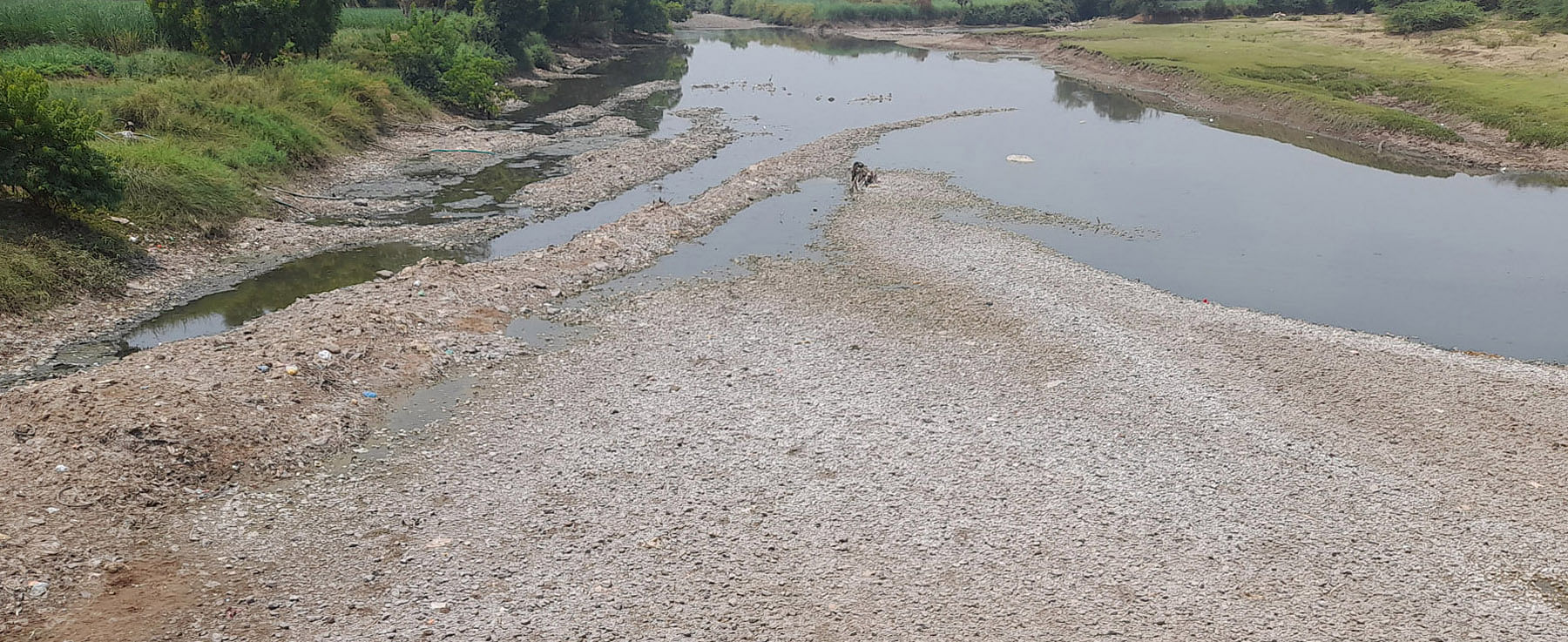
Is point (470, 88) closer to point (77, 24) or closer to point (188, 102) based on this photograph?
point (77, 24)

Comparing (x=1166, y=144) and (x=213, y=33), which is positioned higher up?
(x=213, y=33)

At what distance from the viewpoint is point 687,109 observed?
48000 millimetres

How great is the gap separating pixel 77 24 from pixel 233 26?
5.09 m

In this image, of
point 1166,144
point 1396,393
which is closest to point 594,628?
point 1396,393

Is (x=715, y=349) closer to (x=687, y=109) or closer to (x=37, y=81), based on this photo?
(x=37, y=81)

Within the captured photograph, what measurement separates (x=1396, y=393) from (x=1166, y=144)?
1113 inches

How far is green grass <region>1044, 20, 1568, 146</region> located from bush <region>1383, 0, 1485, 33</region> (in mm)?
4939

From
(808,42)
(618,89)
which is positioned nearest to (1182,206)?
(618,89)

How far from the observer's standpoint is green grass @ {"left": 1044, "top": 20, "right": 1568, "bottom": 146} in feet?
137

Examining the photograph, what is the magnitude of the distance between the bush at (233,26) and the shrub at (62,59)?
3.30 metres

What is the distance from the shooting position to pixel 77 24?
3403cm

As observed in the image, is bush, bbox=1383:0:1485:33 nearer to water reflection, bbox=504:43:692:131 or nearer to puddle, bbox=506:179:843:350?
water reflection, bbox=504:43:692:131

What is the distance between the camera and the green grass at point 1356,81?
41625 mm

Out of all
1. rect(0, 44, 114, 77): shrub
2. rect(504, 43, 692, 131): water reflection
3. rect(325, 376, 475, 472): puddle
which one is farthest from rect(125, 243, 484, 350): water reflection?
rect(504, 43, 692, 131): water reflection
